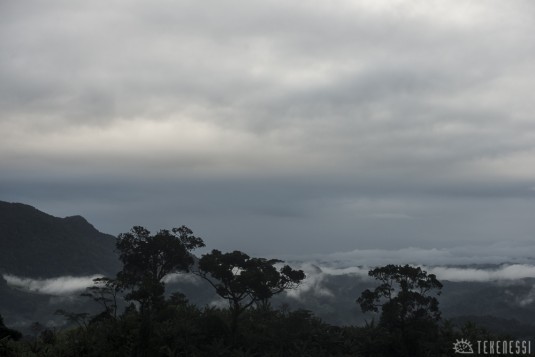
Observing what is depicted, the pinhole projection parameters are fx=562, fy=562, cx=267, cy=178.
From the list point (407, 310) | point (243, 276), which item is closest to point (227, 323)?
point (243, 276)

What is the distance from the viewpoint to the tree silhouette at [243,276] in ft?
161

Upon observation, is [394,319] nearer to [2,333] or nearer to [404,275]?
[404,275]

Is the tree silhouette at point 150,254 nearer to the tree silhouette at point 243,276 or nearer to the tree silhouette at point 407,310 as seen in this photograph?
the tree silhouette at point 243,276

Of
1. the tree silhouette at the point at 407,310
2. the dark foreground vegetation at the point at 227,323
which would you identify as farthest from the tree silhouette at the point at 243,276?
the tree silhouette at the point at 407,310

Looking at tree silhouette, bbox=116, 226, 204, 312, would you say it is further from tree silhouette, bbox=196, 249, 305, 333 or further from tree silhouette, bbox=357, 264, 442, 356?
tree silhouette, bbox=357, 264, 442, 356

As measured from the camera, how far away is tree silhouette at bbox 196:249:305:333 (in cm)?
4910

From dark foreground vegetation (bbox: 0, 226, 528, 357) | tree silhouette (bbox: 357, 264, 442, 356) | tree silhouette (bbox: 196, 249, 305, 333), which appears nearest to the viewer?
dark foreground vegetation (bbox: 0, 226, 528, 357)

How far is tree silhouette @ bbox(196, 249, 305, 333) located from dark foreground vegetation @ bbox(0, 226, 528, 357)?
9cm

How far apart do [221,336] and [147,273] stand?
10.6 m

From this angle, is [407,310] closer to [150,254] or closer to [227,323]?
[227,323]

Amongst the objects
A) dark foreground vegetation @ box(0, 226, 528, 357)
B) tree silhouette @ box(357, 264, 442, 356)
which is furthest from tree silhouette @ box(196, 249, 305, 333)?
tree silhouette @ box(357, 264, 442, 356)

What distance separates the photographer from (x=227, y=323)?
166ft

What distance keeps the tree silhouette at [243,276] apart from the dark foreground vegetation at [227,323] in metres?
0.09

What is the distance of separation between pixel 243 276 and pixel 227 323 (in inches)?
191
